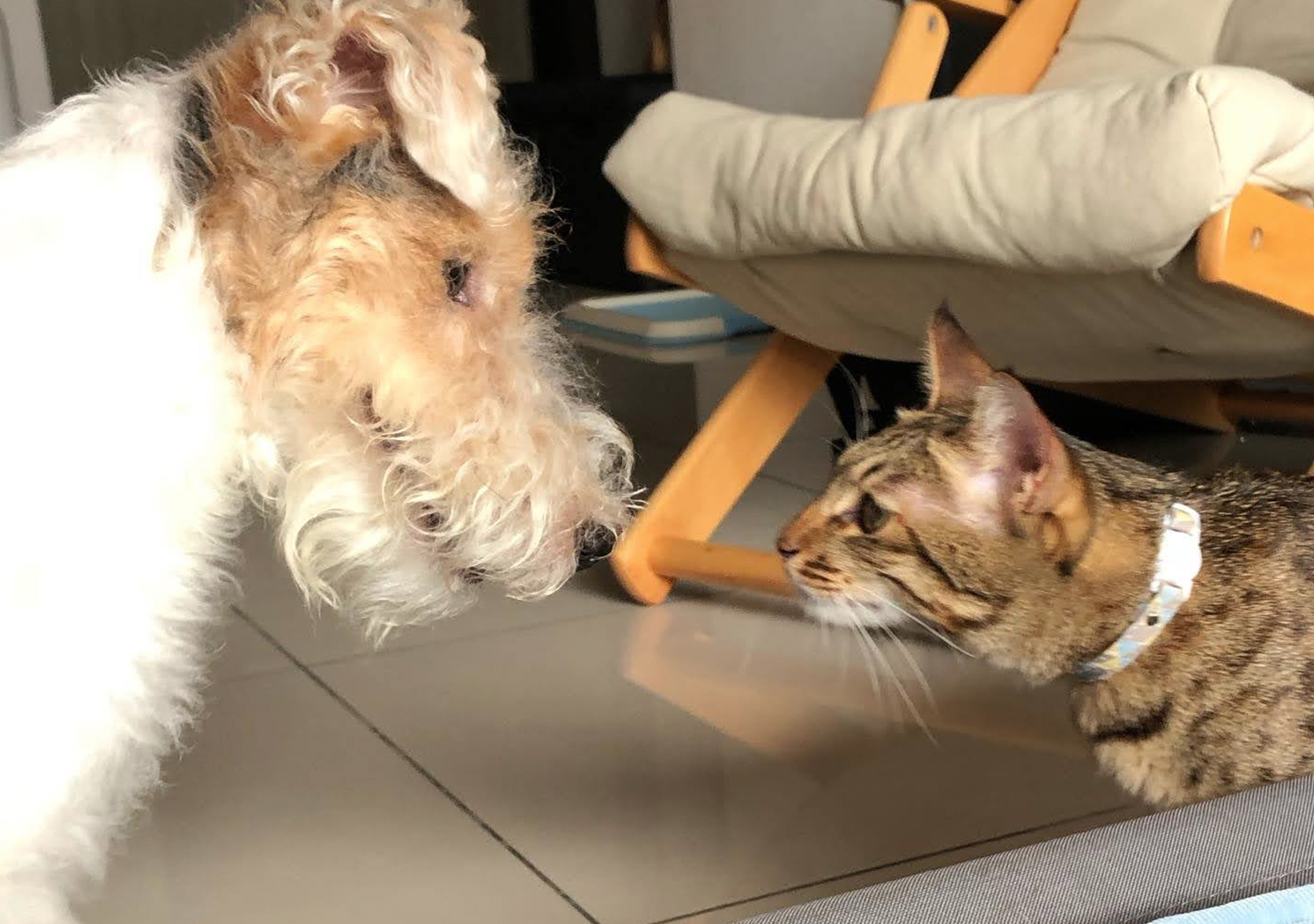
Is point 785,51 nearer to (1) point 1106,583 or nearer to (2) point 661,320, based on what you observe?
(2) point 661,320

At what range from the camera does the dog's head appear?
1.18 m

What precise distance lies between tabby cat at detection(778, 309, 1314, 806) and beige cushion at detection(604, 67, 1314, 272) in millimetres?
261

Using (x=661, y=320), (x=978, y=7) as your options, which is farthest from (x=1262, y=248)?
(x=661, y=320)

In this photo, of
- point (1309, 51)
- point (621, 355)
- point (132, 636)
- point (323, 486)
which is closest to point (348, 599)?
point (323, 486)

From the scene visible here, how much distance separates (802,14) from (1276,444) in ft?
6.79

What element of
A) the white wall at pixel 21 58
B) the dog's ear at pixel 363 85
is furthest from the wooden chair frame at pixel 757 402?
the white wall at pixel 21 58

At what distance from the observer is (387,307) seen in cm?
127

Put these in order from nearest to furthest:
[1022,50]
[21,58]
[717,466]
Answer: [717,466]
[1022,50]
[21,58]

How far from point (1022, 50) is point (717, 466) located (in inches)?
36.6

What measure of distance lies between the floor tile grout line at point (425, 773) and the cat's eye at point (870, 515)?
1.50ft

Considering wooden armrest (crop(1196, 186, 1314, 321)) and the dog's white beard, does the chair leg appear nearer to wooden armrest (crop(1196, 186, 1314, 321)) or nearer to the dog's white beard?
the dog's white beard

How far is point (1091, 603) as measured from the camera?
4.08ft

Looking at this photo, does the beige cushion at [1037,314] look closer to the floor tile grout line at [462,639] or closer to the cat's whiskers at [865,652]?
the cat's whiskers at [865,652]

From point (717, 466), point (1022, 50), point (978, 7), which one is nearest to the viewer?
point (717, 466)
